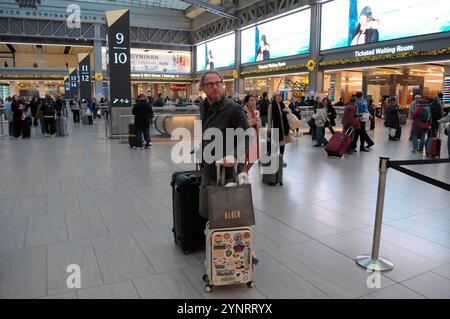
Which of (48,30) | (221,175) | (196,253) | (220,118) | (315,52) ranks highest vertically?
(48,30)

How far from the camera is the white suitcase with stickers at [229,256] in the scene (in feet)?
9.06

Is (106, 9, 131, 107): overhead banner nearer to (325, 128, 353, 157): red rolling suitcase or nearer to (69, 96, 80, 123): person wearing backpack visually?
(325, 128, 353, 157): red rolling suitcase

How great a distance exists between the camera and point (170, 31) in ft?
128

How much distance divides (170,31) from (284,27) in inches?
652

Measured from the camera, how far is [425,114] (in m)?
10.1

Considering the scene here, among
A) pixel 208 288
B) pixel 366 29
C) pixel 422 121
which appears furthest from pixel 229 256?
pixel 366 29

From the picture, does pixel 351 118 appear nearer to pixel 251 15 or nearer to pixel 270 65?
pixel 270 65

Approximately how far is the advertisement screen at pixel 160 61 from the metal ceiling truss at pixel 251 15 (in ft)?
10.8

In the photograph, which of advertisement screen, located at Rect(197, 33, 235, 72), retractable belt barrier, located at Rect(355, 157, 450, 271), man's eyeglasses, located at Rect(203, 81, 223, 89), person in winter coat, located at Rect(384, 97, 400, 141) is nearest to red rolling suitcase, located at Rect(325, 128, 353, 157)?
person in winter coat, located at Rect(384, 97, 400, 141)

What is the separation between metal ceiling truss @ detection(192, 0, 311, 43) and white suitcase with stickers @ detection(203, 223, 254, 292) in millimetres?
23467

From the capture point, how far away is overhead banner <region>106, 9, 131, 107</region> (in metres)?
12.9

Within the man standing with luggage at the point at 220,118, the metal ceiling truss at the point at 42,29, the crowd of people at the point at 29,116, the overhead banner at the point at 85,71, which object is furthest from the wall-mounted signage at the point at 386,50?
the metal ceiling truss at the point at 42,29

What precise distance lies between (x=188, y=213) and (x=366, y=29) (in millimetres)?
19495

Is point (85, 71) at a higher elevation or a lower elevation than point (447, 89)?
higher
